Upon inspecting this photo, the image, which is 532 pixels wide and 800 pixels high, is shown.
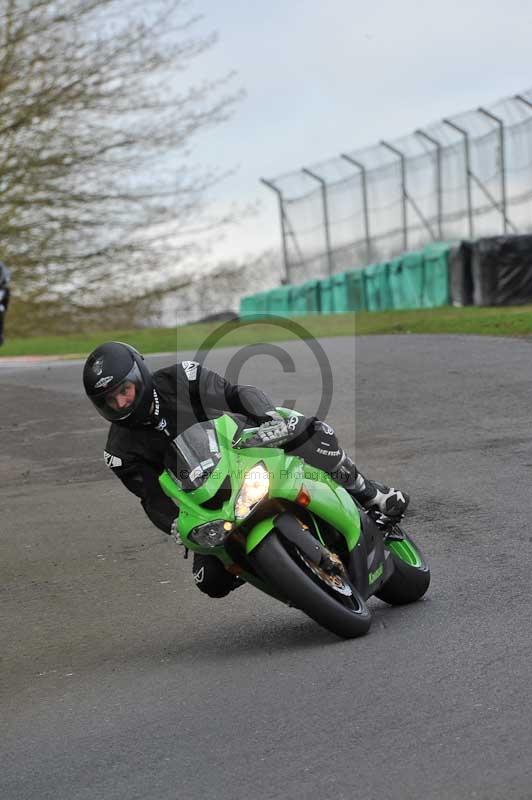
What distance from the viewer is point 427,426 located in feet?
37.1

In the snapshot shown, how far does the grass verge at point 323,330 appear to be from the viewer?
60.4ft

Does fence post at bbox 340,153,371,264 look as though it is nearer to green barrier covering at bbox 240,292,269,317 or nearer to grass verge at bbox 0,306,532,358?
grass verge at bbox 0,306,532,358

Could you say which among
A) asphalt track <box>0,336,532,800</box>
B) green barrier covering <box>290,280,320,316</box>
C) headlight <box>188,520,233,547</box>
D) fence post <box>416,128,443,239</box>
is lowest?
green barrier covering <box>290,280,320,316</box>

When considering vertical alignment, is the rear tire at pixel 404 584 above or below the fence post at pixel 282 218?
below

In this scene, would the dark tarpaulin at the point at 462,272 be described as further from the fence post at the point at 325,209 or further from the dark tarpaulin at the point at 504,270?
the fence post at the point at 325,209

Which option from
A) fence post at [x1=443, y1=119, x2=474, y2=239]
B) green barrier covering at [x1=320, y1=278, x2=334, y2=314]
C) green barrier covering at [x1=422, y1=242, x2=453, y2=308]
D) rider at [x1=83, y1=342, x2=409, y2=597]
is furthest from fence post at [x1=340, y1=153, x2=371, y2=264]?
rider at [x1=83, y1=342, x2=409, y2=597]

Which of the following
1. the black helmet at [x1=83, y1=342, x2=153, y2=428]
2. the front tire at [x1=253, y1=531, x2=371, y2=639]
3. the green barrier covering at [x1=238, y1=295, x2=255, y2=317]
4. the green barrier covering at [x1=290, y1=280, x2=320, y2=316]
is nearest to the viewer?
the front tire at [x1=253, y1=531, x2=371, y2=639]

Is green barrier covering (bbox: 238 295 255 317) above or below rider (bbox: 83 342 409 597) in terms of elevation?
below

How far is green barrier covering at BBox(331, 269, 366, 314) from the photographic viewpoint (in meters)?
28.9

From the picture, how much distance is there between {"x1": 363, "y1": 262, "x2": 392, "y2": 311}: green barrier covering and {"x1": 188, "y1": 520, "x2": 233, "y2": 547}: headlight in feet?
71.6

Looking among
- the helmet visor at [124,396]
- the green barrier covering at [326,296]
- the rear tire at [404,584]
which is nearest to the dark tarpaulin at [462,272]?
the green barrier covering at [326,296]

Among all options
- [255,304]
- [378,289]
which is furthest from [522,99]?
[255,304]

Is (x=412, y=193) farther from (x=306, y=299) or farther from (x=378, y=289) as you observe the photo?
(x=306, y=299)

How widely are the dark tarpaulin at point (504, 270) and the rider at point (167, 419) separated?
16.6 metres
